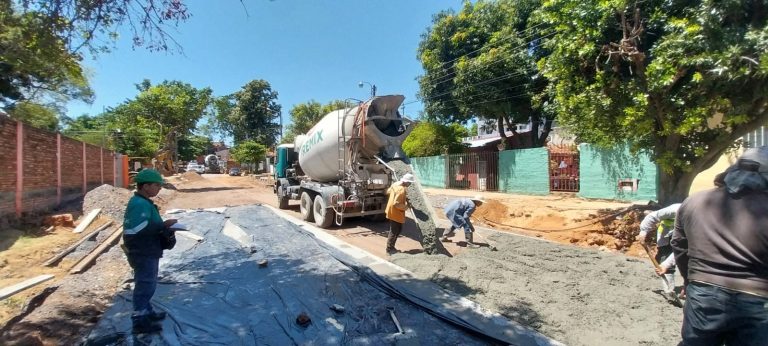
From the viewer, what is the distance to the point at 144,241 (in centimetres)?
374

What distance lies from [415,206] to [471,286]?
2.53 m

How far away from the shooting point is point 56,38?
15.3ft

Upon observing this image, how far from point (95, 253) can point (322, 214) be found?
4527mm

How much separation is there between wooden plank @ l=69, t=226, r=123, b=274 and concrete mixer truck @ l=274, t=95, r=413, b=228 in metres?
4.39

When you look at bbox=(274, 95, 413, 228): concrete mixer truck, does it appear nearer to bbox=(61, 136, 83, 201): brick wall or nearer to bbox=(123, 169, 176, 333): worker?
bbox=(123, 169, 176, 333): worker

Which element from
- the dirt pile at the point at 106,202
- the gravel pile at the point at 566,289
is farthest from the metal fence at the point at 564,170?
the dirt pile at the point at 106,202

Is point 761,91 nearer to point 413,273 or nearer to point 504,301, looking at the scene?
point 504,301

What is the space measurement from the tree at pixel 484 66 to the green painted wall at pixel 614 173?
3.08 meters

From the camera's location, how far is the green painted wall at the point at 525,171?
16000 mm

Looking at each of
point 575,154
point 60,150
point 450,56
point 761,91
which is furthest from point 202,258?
point 450,56

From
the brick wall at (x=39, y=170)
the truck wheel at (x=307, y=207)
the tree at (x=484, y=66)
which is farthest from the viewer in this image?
the tree at (x=484, y=66)

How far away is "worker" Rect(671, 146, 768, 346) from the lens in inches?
80.2

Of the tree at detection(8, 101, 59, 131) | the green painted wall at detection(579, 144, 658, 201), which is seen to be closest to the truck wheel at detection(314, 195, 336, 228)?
the green painted wall at detection(579, 144, 658, 201)

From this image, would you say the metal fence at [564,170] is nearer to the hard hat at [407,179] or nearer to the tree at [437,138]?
the tree at [437,138]
